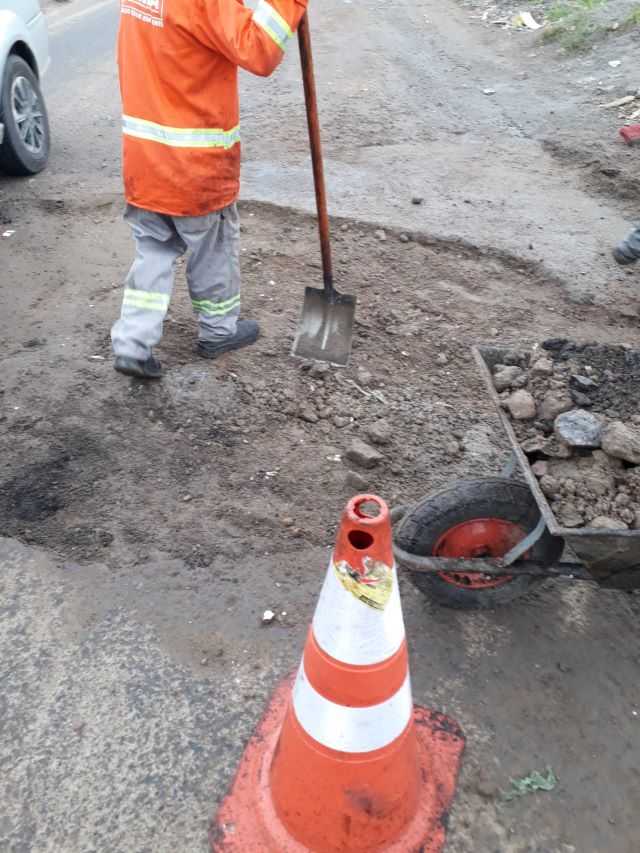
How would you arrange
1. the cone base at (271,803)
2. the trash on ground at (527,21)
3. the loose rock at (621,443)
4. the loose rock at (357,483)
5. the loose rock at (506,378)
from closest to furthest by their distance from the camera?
1. the cone base at (271,803)
2. the loose rock at (621,443)
3. the loose rock at (506,378)
4. the loose rock at (357,483)
5. the trash on ground at (527,21)

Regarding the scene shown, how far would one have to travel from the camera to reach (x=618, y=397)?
2.49m

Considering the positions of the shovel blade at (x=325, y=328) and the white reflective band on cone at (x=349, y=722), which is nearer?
the white reflective band on cone at (x=349, y=722)

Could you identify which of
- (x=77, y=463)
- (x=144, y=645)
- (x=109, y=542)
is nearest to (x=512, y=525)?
(x=144, y=645)

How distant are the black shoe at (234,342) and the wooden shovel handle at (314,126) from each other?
48cm

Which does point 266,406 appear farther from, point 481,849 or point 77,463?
point 481,849

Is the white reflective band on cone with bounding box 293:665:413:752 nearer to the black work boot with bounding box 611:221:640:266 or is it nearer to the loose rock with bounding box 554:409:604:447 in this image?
the loose rock with bounding box 554:409:604:447

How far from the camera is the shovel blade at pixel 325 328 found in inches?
149

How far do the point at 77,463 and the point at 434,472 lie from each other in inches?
61.3

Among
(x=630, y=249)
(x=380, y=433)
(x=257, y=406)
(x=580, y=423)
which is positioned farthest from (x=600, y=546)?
(x=630, y=249)

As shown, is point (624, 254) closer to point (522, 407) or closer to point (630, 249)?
point (630, 249)

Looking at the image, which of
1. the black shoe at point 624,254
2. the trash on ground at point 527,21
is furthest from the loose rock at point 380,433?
the trash on ground at point 527,21

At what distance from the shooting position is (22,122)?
18.9ft

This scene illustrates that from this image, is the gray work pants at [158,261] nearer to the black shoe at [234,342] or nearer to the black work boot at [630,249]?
the black shoe at [234,342]

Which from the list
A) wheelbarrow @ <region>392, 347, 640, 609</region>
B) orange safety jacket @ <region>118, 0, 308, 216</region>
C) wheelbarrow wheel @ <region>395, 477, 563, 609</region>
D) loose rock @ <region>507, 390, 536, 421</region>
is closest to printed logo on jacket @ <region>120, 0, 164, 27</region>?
orange safety jacket @ <region>118, 0, 308, 216</region>
